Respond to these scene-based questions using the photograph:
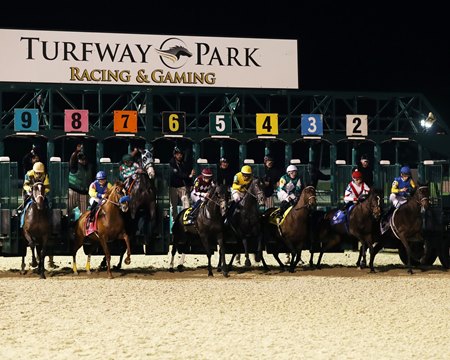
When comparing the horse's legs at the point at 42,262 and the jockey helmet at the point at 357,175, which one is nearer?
the horse's legs at the point at 42,262

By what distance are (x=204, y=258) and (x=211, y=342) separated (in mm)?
Result: 12593

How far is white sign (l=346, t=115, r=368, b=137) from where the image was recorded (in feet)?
83.4

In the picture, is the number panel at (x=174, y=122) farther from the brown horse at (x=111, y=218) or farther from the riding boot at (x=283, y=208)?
the brown horse at (x=111, y=218)

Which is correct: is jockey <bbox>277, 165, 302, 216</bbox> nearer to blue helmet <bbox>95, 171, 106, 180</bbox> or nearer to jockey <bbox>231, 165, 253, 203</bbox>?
jockey <bbox>231, 165, 253, 203</bbox>

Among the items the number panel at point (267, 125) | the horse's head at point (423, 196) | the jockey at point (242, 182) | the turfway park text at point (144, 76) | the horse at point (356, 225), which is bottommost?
the horse at point (356, 225)

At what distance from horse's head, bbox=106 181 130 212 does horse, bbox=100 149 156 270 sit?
231mm

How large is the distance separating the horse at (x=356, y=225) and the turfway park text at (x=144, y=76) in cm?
761

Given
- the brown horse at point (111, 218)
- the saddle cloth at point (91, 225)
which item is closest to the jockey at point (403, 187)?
the brown horse at point (111, 218)

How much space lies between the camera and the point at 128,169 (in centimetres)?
1698

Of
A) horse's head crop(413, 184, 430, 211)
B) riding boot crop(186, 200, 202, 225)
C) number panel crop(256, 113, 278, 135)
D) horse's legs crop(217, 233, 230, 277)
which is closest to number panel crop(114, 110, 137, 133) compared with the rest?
number panel crop(256, 113, 278, 135)

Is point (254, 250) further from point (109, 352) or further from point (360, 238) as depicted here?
point (109, 352)

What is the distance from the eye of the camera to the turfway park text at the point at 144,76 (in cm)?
2431

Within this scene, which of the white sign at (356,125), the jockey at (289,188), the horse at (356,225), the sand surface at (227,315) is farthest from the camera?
the white sign at (356,125)

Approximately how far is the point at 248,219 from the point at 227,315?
5.91m
